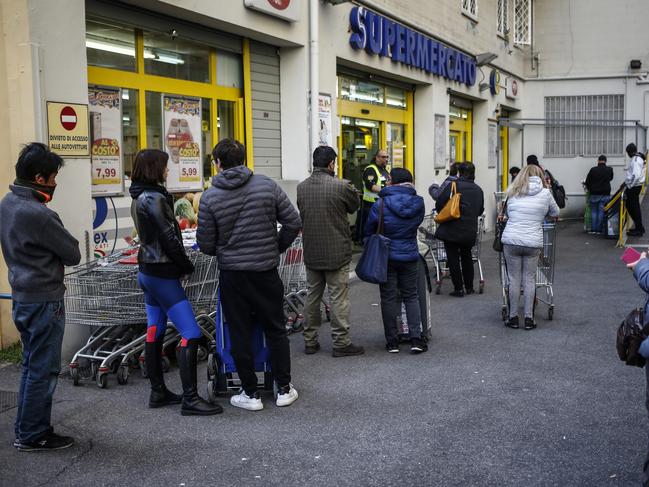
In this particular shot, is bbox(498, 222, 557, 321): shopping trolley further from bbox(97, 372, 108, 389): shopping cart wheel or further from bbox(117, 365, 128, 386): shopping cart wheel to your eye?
bbox(97, 372, 108, 389): shopping cart wheel

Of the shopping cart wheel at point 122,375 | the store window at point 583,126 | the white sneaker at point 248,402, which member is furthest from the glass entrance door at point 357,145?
the store window at point 583,126

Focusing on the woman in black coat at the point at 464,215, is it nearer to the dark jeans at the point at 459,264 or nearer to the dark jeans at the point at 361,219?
the dark jeans at the point at 459,264

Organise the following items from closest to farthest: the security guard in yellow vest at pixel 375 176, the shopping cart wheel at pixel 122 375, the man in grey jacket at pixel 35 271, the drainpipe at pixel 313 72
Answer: the man in grey jacket at pixel 35 271, the shopping cart wheel at pixel 122 375, the drainpipe at pixel 313 72, the security guard in yellow vest at pixel 375 176

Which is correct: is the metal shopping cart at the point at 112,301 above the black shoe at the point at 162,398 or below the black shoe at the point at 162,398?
above

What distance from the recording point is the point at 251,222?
5.27 meters

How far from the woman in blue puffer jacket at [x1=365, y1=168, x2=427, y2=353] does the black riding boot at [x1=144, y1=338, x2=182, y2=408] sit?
233 centimetres

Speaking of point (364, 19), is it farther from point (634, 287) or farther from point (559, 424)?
point (559, 424)

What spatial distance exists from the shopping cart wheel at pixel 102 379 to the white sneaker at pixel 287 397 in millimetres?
1481

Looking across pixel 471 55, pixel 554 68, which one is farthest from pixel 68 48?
pixel 554 68

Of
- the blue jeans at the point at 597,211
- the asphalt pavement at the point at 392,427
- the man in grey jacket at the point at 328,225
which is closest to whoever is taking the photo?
the asphalt pavement at the point at 392,427

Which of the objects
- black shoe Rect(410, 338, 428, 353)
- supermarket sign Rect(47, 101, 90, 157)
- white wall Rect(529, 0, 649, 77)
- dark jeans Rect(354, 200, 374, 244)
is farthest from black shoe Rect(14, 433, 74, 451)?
white wall Rect(529, 0, 649, 77)

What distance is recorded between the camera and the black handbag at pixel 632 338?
3613mm

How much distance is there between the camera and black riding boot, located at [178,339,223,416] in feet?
17.4

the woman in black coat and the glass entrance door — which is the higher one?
the glass entrance door
